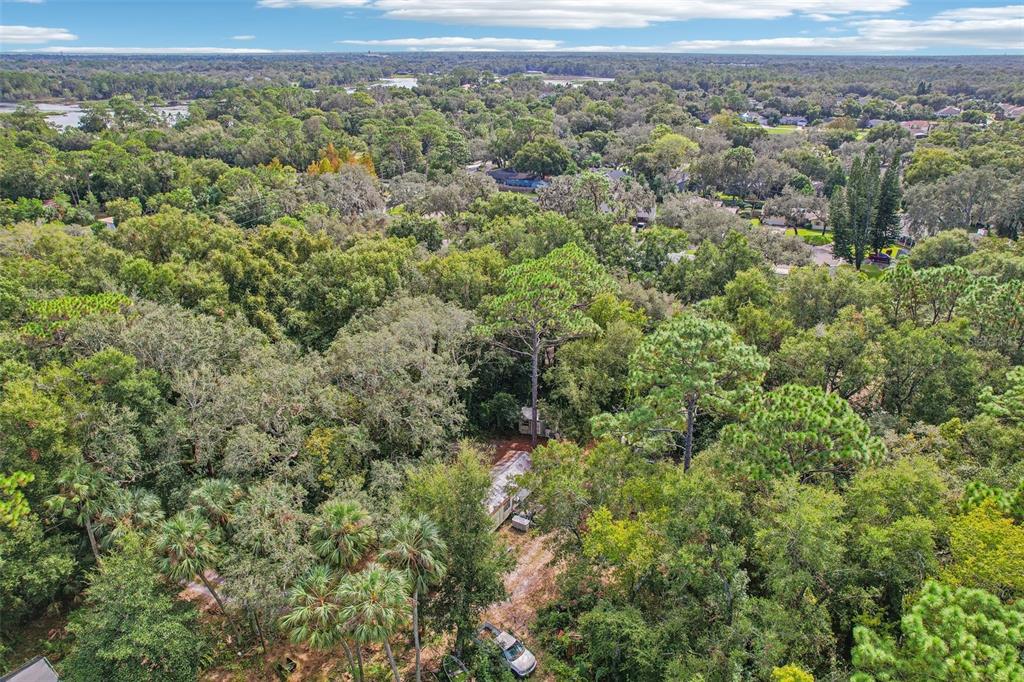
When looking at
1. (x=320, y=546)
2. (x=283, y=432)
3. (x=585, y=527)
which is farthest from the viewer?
(x=283, y=432)

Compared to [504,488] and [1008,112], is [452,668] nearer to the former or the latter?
[504,488]

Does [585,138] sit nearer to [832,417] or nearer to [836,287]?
[836,287]

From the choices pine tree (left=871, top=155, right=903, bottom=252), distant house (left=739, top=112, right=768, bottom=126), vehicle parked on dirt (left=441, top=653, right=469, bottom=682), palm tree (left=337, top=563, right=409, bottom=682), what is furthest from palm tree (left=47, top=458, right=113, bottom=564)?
distant house (left=739, top=112, right=768, bottom=126)

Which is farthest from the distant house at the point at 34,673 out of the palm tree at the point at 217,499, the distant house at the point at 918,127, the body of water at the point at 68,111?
the distant house at the point at 918,127

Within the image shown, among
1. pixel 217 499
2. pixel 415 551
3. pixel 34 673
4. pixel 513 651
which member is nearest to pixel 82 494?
pixel 217 499

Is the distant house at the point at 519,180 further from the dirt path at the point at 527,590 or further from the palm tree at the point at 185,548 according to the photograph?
the palm tree at the point at 185,548

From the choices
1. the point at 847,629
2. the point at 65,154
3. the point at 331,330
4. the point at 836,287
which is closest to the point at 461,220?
the point at 331,330
